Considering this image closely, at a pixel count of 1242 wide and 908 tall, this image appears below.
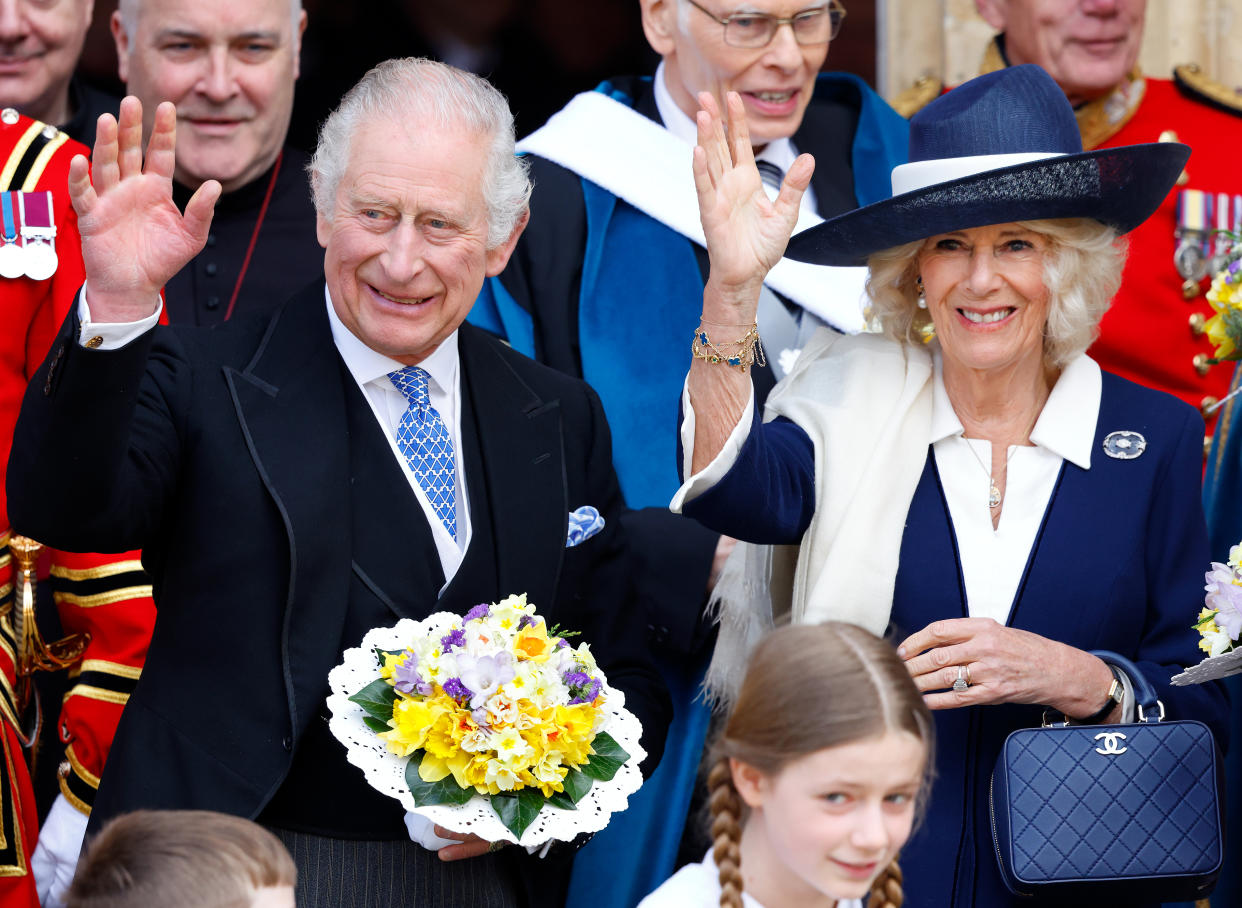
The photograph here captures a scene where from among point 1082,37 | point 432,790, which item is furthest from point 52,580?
point 1082,37

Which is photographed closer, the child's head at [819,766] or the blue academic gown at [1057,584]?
the child's head at [819,766]

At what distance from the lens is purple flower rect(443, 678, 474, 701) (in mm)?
2662

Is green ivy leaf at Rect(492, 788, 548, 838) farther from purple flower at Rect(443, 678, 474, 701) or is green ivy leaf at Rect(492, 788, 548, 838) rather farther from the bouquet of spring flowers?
the bouquet of spring flowers

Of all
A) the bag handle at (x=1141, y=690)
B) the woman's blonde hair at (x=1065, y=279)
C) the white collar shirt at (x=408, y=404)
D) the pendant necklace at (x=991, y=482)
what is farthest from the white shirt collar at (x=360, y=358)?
the bag handle at (x=1141, y=690)

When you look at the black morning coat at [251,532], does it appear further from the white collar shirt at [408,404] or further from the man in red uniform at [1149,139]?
the man in red uniform at [1149,139]

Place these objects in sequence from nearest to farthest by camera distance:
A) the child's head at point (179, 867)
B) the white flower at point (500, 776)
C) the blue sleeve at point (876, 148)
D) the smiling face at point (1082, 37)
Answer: the child's head at point (179, 867)
the white flower at point (500, 776)
the blue sleeve at point (876, 148)
the smiling face at point (1082, 37)

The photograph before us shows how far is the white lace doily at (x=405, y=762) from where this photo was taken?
2650 millimetres

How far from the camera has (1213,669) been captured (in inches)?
112

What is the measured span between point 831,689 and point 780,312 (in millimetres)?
1620

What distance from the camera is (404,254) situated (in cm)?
296

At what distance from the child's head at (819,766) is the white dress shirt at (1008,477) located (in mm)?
564

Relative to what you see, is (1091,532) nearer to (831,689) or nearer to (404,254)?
(831,689)

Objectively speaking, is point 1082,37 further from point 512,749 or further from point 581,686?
point 512,749

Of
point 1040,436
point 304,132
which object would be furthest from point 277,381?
point 304,132
